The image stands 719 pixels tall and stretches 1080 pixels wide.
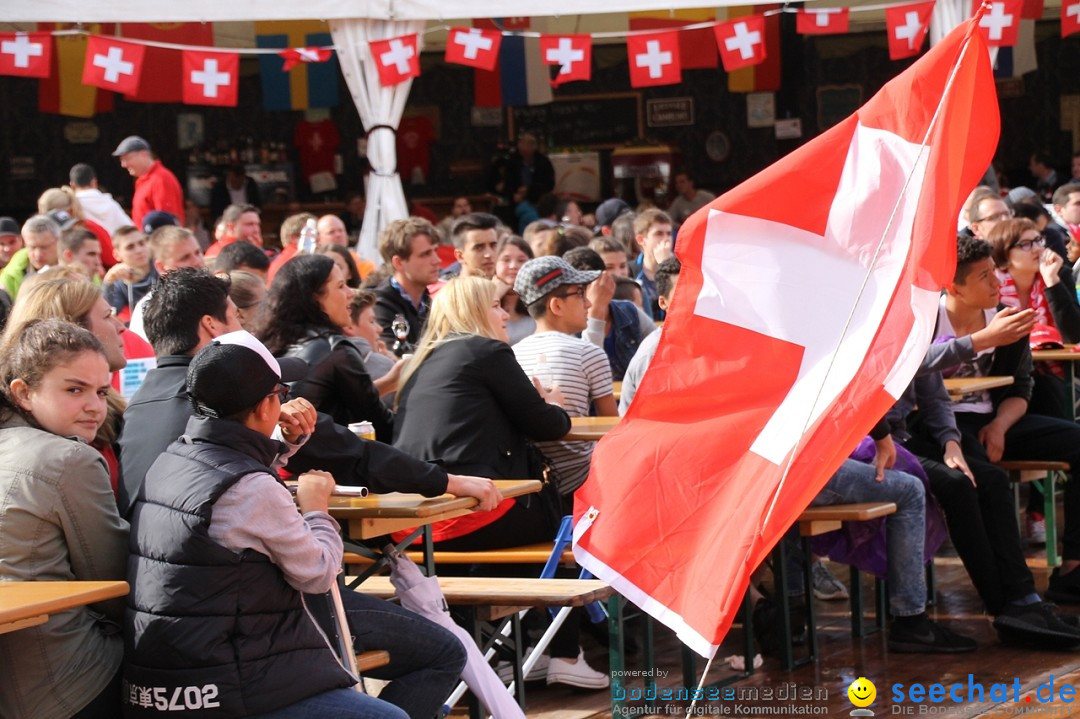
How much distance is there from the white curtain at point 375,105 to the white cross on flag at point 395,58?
86mm

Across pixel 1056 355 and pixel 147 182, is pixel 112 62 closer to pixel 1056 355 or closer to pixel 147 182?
pixel 147 182

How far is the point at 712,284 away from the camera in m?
4.07

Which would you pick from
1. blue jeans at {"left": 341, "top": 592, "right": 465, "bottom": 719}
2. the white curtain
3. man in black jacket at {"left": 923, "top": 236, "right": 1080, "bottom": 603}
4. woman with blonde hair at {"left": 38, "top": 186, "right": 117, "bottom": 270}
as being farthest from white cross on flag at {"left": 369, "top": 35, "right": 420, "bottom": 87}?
blue jeans at {"left": 341, "top": 592, "right": 465, "bottom": 719}

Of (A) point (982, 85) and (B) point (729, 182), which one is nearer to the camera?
(A) point (982, 85)

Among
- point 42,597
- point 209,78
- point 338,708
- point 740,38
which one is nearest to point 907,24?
point 740,38

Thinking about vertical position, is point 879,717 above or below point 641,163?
below

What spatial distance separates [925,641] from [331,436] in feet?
8.65

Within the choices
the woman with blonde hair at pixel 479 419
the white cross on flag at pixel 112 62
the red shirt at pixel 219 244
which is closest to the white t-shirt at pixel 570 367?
the woman with blonde hair at pixel 479 419

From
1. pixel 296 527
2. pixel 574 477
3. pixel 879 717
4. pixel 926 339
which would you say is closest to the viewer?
pixel 296 527

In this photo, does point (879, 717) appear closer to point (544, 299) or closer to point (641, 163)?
point (544, 299)

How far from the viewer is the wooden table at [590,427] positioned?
5340 mm

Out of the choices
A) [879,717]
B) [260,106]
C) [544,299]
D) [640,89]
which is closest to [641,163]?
[640,89]

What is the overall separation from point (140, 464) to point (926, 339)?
2.09m

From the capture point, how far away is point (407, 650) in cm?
397
